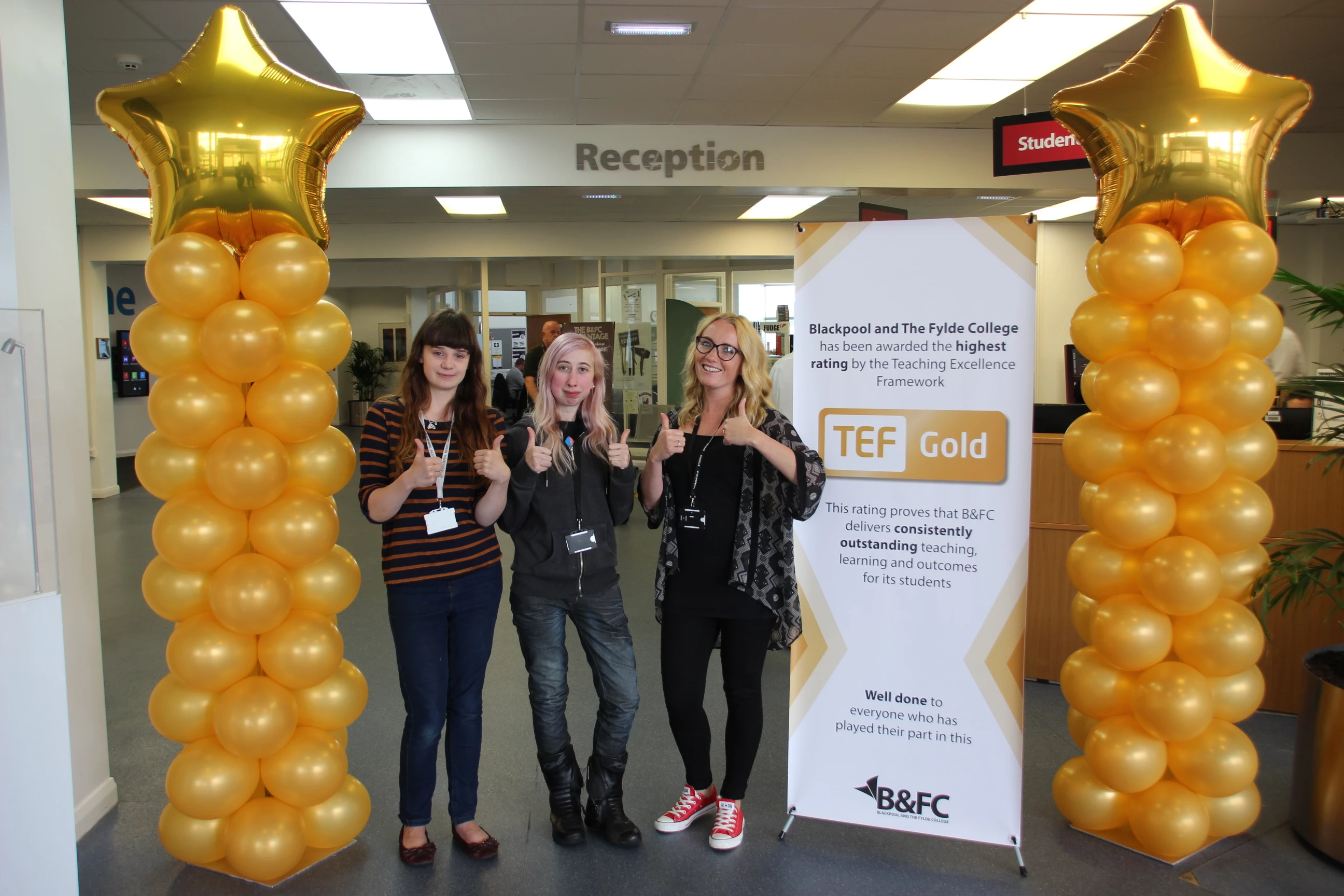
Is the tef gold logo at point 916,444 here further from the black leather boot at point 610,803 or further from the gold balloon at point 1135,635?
the black leather boot at point 610,803

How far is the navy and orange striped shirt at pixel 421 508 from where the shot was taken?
2.23m

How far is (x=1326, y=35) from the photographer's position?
4.89 meters

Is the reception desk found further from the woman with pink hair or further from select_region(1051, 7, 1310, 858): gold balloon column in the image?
the woman with pink hair

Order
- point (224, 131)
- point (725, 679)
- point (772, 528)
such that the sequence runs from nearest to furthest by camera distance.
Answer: point (224, 131)
point (772, 528)
point (725, 679)

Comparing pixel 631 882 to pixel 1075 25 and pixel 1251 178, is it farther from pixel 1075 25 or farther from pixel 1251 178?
pixel 1075 25

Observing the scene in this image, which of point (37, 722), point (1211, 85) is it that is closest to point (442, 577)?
point (37, 722)

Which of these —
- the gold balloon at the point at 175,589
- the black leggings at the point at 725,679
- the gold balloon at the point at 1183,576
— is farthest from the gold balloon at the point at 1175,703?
the gold balloon at the point at 175,589

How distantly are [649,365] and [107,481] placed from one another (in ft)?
20.7

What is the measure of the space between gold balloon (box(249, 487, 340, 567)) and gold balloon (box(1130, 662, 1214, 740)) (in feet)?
7.56

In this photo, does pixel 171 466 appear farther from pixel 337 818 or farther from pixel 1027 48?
pixel 1027 48

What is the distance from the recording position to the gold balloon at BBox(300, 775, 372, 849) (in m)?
2.35

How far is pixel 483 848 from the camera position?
2432 mm

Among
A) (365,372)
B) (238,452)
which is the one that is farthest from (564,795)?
(365,372)

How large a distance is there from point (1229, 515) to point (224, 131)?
292 centimetres
